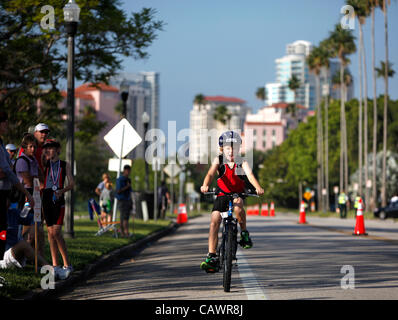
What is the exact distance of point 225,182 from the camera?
403 inches

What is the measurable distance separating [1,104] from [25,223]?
45.7 feet

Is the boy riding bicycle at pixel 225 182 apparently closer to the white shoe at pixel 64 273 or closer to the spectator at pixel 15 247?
the white shoe at pixel 64 273

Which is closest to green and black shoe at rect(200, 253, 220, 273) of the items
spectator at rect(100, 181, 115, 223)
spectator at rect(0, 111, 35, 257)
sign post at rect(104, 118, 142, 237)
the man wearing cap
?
spectator at rect(0, 111, 35, 257)

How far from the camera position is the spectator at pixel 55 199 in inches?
435

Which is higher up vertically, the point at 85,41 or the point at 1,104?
the point at 85,41

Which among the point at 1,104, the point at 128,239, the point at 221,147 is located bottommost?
the point at 128,239

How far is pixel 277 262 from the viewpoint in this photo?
13.7 meters

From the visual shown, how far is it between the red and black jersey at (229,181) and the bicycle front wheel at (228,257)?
51 cm

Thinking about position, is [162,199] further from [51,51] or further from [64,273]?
[64,273]

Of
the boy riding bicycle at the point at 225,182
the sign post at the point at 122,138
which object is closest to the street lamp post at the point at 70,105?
the sign post at the point at 122,138

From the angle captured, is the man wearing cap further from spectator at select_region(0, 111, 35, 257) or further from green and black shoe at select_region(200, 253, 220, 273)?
green and black shoe at select_region(200, 253, 220, 273)
